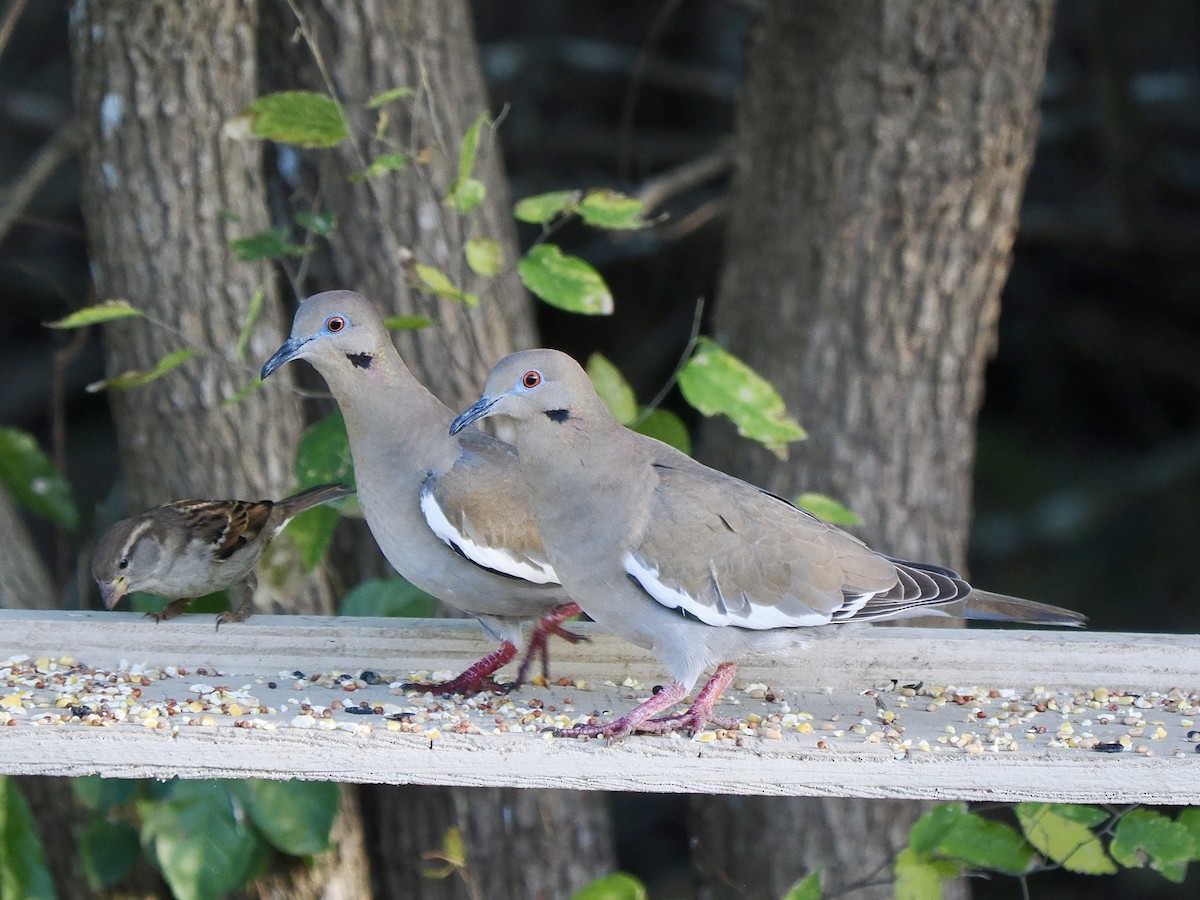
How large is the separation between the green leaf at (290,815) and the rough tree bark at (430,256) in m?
0.47

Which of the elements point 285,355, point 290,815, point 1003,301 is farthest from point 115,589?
point 1003,301

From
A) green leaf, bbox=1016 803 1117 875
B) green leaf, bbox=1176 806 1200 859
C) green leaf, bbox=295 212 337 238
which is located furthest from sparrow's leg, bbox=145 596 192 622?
green leaf, bbox=1176 806 1200 859

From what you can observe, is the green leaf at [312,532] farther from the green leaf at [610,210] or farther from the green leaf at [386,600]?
the green leaf at [610,210]

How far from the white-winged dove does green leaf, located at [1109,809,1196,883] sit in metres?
1.13

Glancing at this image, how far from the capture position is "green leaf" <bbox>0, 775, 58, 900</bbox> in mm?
2990

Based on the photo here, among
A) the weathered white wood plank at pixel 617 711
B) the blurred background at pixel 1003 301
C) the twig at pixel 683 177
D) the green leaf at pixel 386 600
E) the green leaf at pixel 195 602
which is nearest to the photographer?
the weathered white wood plank at pixel 617 711

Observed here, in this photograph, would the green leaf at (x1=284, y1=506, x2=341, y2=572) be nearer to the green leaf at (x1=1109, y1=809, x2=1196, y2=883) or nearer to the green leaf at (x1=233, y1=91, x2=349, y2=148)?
the green leaf at (x1=233, y1=91, x2=349, y2=148)

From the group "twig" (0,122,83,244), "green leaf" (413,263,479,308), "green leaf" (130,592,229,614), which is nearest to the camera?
"green leaf" (413,263,479,308)

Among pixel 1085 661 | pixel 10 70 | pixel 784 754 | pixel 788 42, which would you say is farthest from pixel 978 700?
pixel 10 70

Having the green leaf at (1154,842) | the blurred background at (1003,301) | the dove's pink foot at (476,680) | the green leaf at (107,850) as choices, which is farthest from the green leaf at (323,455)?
the blurred background at (1003,301)

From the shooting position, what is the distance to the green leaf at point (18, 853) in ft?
9.81

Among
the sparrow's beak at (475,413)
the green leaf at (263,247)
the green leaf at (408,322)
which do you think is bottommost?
the sparrow's beak at (475,413)

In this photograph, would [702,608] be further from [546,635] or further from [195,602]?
[195,602]

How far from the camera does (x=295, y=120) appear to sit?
2844 mm
